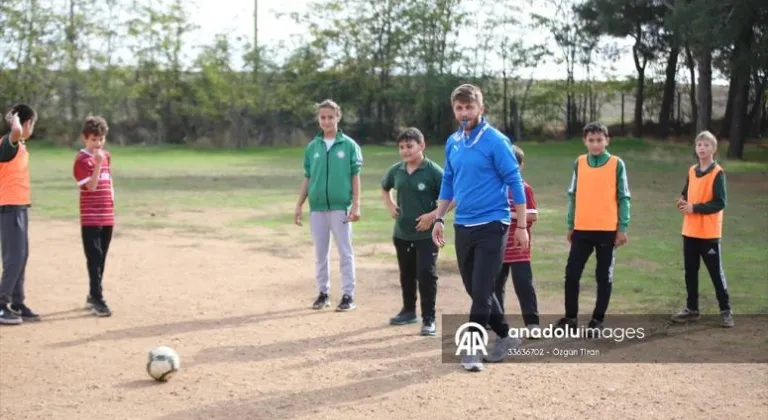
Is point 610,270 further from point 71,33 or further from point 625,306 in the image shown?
point 71,33

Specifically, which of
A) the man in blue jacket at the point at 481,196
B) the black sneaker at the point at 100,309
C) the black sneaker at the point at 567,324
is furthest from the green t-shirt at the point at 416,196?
the black sneaker at the point at 100,309

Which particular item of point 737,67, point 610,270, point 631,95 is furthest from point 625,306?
point 631,95

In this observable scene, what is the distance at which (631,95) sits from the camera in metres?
42.8

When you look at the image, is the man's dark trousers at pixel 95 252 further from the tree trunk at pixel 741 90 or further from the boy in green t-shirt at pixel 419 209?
the tree trunk at pixel 741 90

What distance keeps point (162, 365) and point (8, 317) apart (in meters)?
2.70

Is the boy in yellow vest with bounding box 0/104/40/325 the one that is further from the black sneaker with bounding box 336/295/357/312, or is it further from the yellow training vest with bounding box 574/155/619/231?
the yellow training vest with bounding box 574/155/619/231

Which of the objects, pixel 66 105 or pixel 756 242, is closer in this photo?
pixel 756 242

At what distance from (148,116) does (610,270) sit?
3797 cm

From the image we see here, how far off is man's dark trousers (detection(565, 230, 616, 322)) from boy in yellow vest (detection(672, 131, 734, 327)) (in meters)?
0.89

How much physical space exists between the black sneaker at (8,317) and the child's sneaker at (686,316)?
220 inches

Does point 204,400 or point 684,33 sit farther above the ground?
point 684,33

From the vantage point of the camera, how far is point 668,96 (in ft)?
132

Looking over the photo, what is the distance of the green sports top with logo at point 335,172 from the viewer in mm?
8891

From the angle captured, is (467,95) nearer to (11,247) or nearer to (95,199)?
(95,199)
